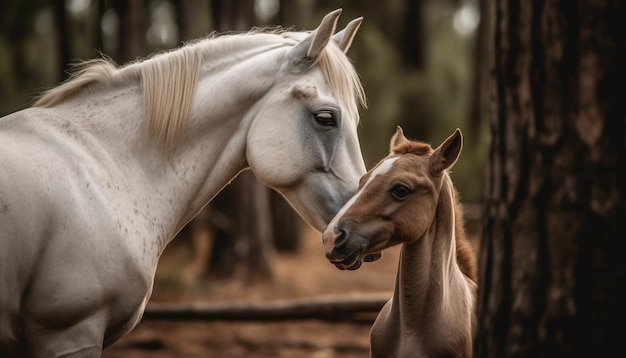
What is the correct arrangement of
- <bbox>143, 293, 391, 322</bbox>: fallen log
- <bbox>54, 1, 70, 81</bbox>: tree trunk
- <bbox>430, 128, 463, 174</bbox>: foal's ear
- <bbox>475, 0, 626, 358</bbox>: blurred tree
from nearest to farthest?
<bbox>475, 0, 626, 358</bbox>: blurred tree < <bbox>430, 128, 463, 174</bbox>: foal's ear < <bbox>143, 293, 391, 322</bbox>: fallen log < <bbox>54, 1, 70, 81</bbox>: tree trunk

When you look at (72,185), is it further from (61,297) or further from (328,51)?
(328,51)

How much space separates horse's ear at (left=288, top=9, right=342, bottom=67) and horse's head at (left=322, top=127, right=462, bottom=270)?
62 cm

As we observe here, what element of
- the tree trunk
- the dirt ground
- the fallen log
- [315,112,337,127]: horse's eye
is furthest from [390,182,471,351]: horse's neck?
the tree trunk

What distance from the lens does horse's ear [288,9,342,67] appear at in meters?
3.15

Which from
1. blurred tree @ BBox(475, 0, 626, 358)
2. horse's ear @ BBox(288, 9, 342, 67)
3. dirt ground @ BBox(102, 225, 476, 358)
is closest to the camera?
blurred tree @ BBox(475, 0, 626, 358)

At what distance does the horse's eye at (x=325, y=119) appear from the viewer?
3.22 metres

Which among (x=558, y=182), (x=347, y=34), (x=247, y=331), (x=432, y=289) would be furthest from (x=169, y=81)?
(x=247, y=331)

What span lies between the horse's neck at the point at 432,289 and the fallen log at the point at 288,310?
2375mm

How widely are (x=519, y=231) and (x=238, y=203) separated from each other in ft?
23.6

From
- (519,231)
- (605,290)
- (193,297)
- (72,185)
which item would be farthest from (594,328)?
(193,297)

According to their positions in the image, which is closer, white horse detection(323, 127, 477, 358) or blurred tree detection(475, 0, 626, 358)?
blurred tree detection(475, 0, 626, 358)

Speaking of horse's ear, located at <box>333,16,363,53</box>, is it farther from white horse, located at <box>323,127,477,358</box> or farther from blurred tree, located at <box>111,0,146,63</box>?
blurred tree, located at <box>111,0,146,63</box>

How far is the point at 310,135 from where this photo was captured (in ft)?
10.6

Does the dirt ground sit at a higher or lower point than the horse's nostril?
→ lower
